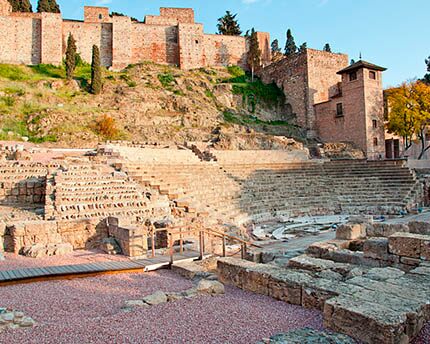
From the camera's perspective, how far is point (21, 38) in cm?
3819

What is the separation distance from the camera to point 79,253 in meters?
8.29

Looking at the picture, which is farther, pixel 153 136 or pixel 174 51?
pixel 174 51

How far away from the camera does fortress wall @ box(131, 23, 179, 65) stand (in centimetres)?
4238

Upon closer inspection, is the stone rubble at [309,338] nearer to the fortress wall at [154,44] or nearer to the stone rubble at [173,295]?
the stone rubble at [173,295]

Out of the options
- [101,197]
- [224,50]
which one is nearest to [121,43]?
[224,50]

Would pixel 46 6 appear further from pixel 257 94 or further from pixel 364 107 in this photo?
pixel 364 107

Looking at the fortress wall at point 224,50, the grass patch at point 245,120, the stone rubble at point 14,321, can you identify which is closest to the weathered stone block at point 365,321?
the stone rubble at point 14,321

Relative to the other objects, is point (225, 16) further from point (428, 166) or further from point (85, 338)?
point (85, 338)

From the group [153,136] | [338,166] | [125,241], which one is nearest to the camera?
[125,241]

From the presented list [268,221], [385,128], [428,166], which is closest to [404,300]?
[268,221]

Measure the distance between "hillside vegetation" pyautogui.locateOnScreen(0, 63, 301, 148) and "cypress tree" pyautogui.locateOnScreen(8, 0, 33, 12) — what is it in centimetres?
1298

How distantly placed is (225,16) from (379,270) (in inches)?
2084

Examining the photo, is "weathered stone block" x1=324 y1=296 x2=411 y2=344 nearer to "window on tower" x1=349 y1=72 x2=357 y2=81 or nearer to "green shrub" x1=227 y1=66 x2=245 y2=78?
"window on tower" x1=349 y1=72 x2=357 y2=81

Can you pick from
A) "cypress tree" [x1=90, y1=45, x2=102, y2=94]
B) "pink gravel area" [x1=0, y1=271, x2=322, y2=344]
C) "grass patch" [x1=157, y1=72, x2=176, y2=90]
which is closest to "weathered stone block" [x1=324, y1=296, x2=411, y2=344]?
"pink gravel area" [x1=0, y1=271, x2=322, y2=344]
